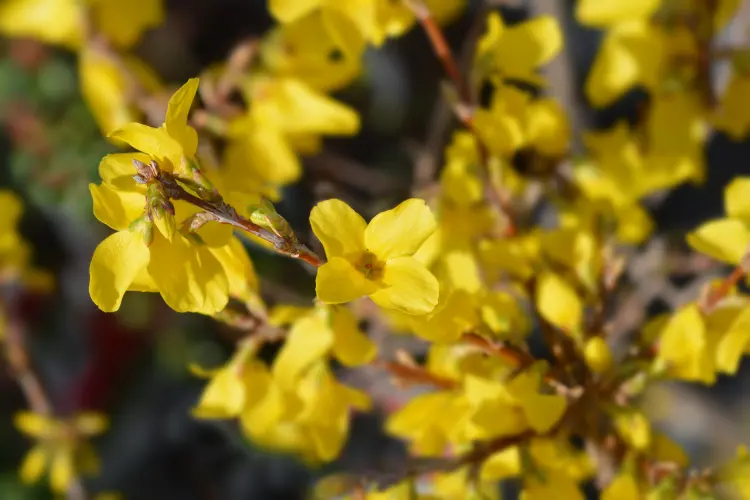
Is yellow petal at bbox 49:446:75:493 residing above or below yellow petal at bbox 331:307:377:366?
below

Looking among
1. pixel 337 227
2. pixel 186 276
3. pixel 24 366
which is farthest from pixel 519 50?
pixel 24 366

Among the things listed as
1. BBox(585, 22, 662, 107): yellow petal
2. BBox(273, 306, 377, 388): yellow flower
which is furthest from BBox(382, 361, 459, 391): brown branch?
BBox(585, 22, 662, 107): yellow petal

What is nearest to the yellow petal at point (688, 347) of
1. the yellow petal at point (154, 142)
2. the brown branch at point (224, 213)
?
the brown branch at point (224, 213)

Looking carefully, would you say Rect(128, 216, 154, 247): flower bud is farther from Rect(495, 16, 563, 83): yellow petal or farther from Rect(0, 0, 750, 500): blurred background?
Rect(0, 0, 750, 500): blurred background

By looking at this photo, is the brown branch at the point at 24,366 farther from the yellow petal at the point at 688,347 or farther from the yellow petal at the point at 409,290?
the yellow petal at the point at 688,347

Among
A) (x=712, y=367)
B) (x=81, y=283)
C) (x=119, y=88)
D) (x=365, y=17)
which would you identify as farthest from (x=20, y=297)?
(x=712, y=367)

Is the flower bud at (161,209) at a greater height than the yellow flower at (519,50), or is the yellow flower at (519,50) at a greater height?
the flower bud at (161,209)

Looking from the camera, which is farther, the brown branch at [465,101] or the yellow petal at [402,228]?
the brown branch at [465,101]

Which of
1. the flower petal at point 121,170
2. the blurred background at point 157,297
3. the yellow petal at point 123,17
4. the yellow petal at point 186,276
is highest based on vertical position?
the yellow petal at point 123,17
